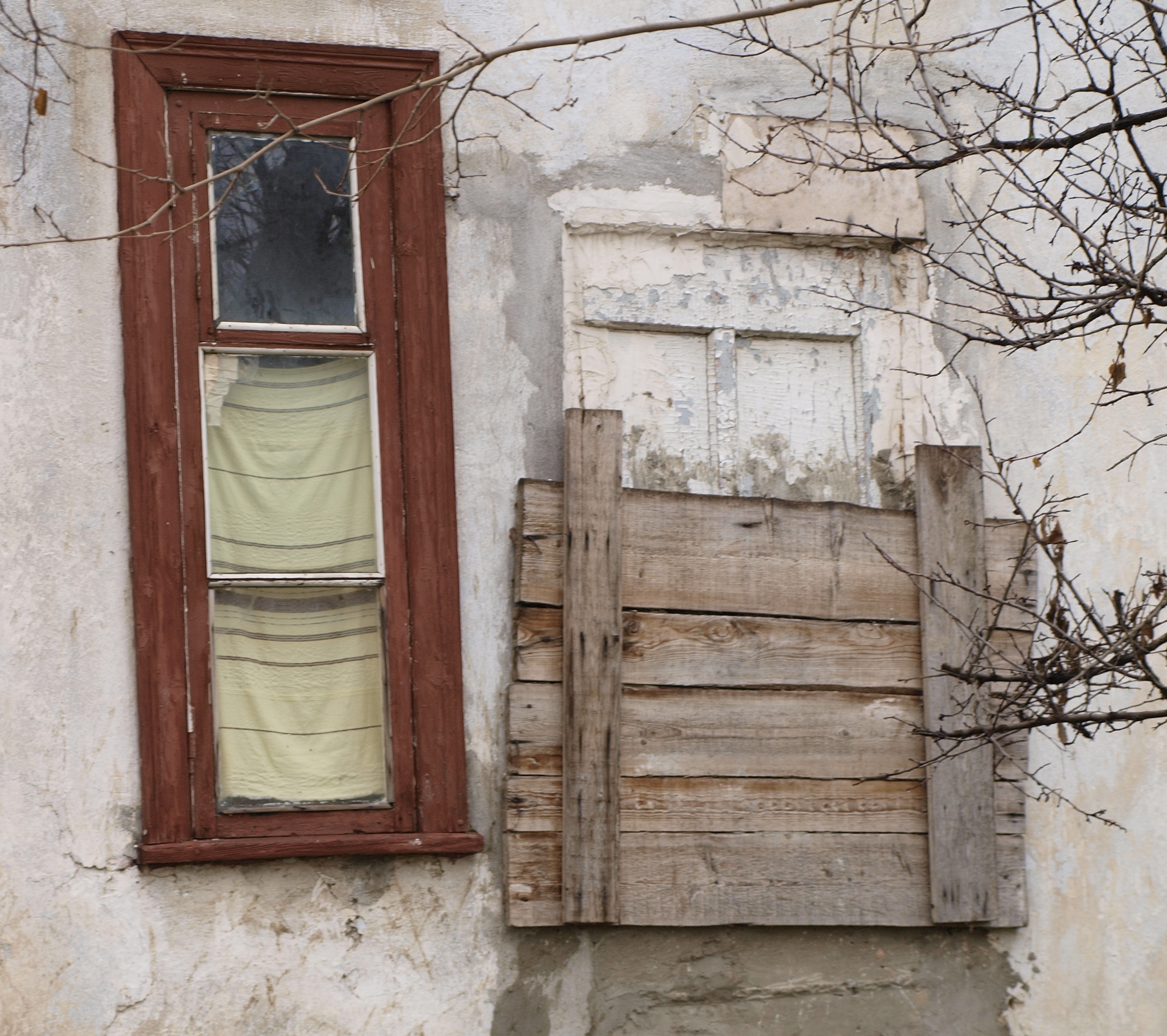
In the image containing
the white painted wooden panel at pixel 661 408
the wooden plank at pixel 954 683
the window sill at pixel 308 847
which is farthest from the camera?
the white painted wooden panel at pixel 661 408

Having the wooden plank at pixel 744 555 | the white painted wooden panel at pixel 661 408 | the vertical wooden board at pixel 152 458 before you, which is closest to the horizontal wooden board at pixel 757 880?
the wooden plank at pixel 744 555

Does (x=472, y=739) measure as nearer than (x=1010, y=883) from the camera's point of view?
Yes

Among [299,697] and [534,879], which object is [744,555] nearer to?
[534,879]

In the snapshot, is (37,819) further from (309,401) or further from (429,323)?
(429,323)

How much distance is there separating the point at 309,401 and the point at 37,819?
52.5 inches

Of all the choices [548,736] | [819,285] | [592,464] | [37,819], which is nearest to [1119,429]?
[819,285]

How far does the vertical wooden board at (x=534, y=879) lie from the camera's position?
3900 millimetres

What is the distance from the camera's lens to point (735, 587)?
4.12 metres

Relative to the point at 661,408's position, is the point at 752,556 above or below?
below

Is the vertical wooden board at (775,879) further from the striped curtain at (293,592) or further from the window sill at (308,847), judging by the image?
the striped curtain at (293,592)

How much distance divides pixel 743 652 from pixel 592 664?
455mm

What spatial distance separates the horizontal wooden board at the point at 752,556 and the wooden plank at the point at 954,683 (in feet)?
0.21

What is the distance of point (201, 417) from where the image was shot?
394 centimetres

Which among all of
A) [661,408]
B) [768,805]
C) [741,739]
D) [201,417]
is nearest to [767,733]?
[741,739]
